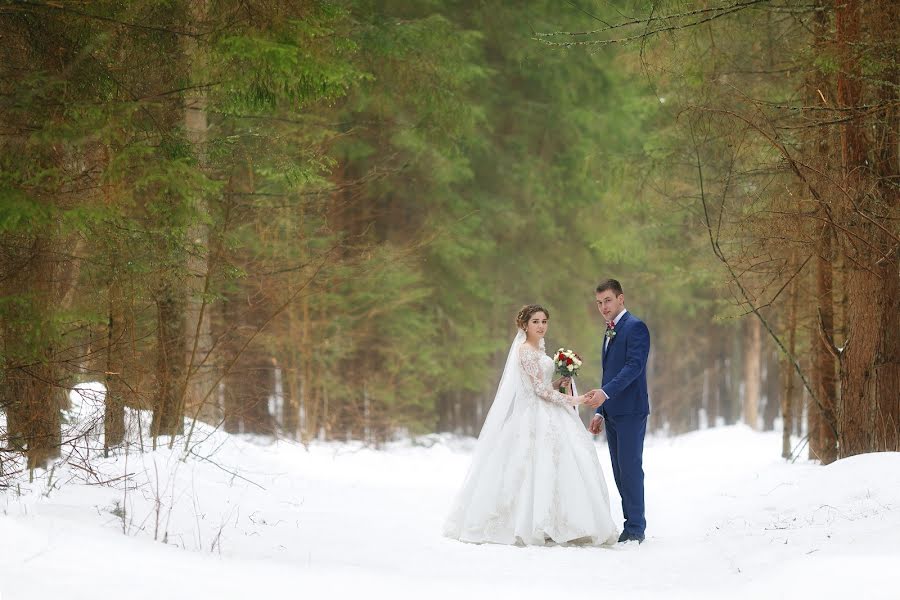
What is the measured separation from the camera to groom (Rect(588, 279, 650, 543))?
859 cm

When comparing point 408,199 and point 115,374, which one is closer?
point 115,374

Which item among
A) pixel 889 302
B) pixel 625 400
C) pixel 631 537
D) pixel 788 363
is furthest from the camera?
pixel 788 363

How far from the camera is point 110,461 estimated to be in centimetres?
925

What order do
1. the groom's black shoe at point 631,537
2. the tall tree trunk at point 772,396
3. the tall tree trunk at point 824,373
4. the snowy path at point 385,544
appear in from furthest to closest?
1. the tall tree trunk at point 772,396
2. the tall tree trunk at point 824,373
3. the groom's black shoe at point 631,537
4. the snowy path at point 385,544

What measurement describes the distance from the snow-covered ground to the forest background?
73 centimetres

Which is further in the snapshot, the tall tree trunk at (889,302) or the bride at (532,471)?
the tall tree trunk at (889,302)

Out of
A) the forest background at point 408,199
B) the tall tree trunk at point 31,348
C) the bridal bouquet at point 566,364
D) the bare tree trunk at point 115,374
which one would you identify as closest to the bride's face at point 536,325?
the bridal bouquet at point 566,364

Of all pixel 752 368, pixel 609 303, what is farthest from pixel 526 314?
pixel 752 368

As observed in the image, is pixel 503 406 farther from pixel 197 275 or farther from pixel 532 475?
pixel 197 275

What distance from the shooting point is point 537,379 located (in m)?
9.00

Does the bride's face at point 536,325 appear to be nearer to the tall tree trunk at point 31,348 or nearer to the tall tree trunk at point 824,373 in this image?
the tall tree trunk at point 824,373

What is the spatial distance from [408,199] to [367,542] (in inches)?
626

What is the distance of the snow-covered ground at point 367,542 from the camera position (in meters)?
5.39

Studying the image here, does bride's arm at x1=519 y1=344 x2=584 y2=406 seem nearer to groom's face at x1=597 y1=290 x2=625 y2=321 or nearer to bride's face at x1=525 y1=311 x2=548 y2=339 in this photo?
bride's face at x1=525 y1=311 x2=548 y2=339
